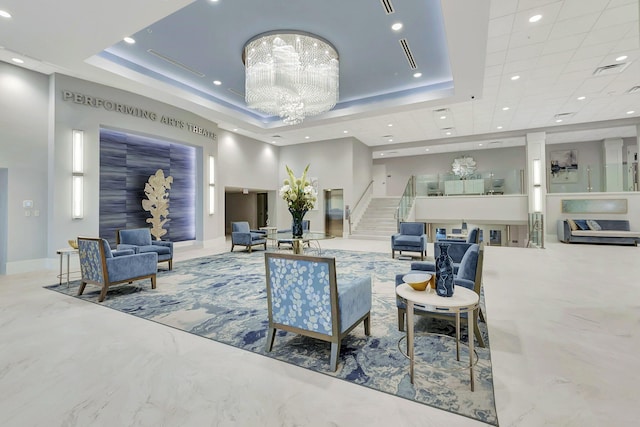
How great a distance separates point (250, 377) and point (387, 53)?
6.97m

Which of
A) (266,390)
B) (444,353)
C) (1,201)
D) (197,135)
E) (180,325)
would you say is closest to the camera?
(266,390)

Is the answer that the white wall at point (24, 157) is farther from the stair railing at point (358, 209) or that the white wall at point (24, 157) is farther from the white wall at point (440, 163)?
the white wall at point (440, 163)

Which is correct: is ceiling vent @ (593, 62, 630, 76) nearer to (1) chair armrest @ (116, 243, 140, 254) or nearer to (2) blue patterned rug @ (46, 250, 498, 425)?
(2) blue patterned rug @ (46, 250, 498, 425)

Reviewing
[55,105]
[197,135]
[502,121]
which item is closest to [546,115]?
[502,121]

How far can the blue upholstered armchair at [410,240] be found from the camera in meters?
7.76

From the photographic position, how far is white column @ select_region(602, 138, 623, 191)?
36.6 feet

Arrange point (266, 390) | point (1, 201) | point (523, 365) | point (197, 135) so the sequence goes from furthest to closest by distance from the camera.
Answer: point (197, 135) < point (1, 201) < point (523, 365) < point (266, 390)

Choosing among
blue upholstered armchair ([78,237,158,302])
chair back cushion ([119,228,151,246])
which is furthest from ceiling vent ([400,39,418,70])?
chair back cushion ([119,228,151,246])

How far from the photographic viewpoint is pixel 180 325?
11.7ft

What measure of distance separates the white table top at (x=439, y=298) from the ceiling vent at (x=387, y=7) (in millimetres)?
4763

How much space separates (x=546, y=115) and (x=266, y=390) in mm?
12163

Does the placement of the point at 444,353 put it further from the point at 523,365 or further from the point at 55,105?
the point at 55,105

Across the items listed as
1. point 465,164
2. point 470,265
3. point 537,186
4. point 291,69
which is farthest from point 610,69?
point 465,164

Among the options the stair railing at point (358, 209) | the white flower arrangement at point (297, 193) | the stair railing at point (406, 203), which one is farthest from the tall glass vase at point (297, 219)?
the stair railing at point (358, 209)
